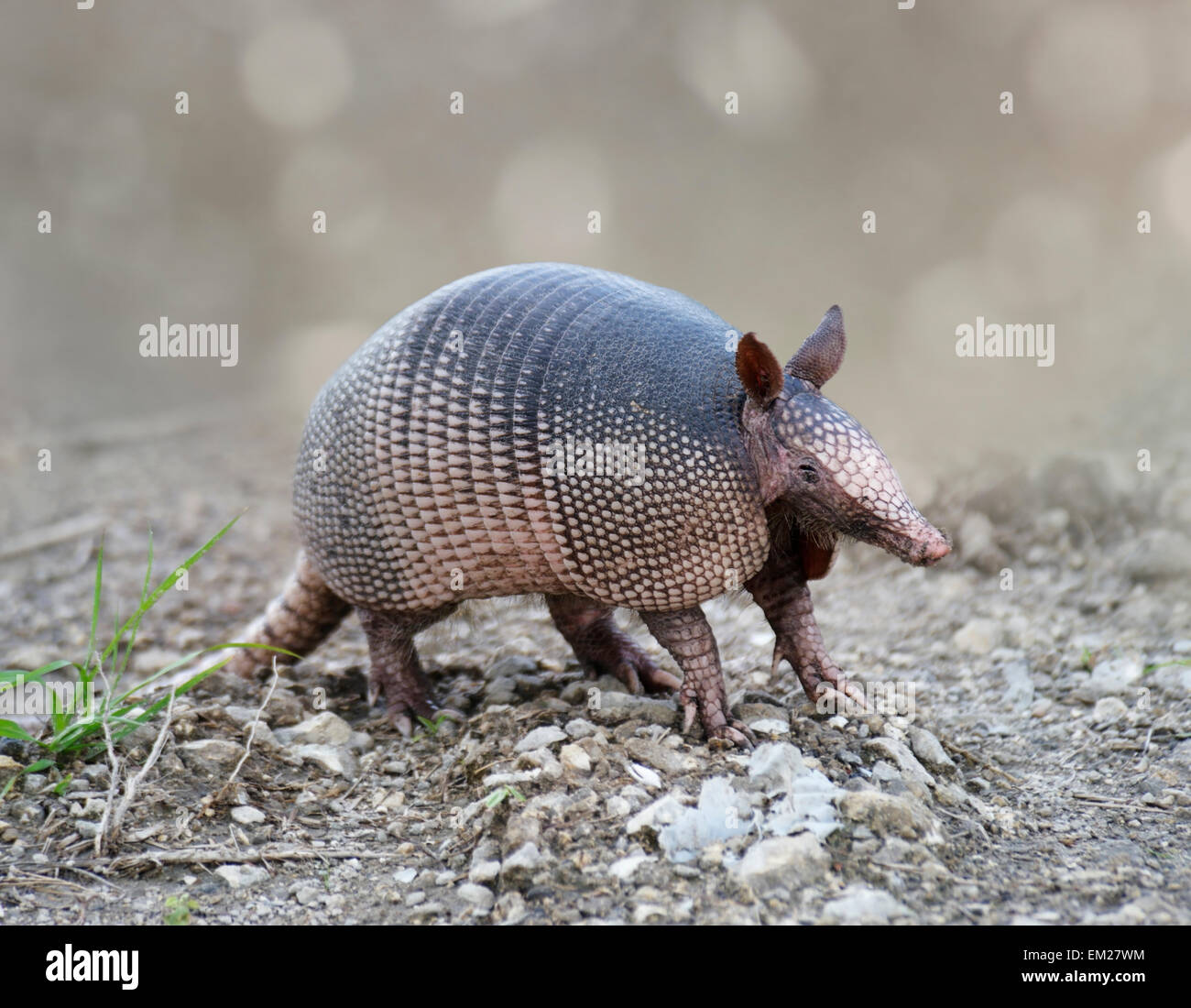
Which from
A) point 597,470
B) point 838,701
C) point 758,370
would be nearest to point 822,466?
point 758,370

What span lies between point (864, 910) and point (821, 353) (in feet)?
7.95

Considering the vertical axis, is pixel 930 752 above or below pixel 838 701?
below

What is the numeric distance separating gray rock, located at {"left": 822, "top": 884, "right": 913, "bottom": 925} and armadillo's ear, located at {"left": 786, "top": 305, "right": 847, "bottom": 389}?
2.26m

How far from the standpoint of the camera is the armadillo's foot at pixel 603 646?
591 centimetres

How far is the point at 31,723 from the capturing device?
17.1ft

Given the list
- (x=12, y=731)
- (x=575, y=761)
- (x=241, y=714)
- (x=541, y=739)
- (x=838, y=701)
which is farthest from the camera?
(x=241, y=714)

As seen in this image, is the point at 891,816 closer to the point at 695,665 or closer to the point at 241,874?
the point at 695,665

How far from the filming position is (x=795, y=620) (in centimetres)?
537

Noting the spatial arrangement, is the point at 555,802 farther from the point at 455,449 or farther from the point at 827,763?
the point at 455,449

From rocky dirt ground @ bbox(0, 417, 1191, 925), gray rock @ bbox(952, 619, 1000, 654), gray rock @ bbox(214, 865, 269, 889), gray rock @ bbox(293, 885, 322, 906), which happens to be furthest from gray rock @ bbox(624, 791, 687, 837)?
gray rock @ bbox(952, 619, 1000, 654)

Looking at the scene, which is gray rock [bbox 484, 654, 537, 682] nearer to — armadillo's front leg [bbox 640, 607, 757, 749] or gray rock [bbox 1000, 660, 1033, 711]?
armadillo's front leg [bbox 640, 607, 757, 749]

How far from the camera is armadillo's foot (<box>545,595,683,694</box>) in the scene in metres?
5.91

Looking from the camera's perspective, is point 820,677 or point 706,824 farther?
point 820,677

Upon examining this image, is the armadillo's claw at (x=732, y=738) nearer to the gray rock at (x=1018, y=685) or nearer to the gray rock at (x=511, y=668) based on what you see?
the gray rock at (x=511, y=668)
